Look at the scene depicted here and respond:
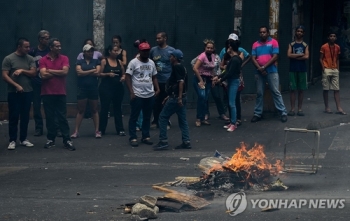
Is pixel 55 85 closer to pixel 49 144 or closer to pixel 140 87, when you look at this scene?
pixel 49 144

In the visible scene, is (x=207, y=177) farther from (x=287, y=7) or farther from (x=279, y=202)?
(x=287, y=7)

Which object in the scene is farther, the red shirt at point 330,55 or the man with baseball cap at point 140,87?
the red shirt at point 330,55

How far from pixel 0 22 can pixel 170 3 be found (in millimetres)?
3913

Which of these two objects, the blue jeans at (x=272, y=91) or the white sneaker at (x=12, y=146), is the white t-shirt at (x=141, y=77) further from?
the blue jeans at (x=272, y=91)

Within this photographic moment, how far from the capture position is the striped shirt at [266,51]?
14.7 meters

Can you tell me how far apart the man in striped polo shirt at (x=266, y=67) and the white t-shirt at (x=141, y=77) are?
2.56 meters

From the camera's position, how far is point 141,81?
13141mm

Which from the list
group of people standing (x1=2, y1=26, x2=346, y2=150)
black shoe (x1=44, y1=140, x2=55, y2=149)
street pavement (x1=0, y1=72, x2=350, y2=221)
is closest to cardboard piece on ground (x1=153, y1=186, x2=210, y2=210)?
street pavement (x1=0, y1=72, x2=350, y2=221)

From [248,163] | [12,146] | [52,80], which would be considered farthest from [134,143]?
[248,163]

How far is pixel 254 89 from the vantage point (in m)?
17.4

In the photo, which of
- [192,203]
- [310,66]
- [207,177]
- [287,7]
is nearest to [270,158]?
[207,177]

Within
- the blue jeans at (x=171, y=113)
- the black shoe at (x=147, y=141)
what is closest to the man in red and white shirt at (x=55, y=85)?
the black shoe at (x=147, y=141)

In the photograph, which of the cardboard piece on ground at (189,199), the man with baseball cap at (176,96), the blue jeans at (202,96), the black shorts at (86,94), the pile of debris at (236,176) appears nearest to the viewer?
the cardboard piece on ground at (189,199)

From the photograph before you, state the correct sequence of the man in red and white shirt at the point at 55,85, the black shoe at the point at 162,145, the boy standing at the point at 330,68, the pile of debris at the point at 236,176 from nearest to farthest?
the pile of debris at the point at 236,176 → the black shoe at the point at 162,145 → the man in red and white shirt at the point at 55,85 → the boy standing at the point at 330,68
